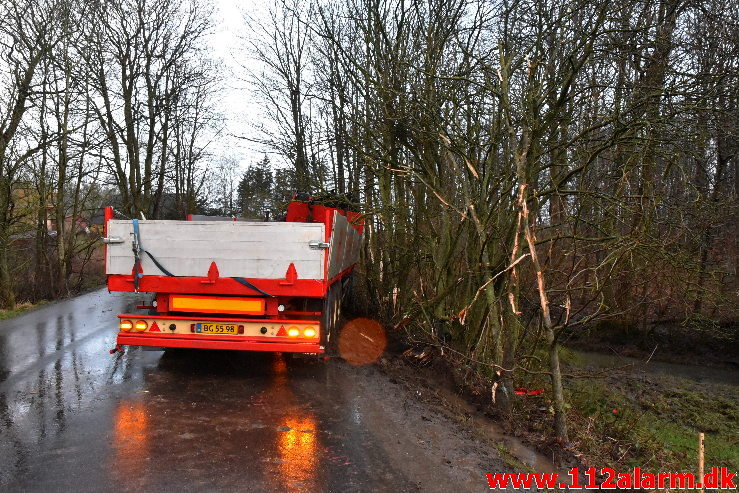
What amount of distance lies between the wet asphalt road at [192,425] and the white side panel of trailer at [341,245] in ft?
4.71

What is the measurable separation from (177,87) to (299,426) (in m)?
19.2

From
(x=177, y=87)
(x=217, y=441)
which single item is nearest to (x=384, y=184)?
(x=217, y=441)

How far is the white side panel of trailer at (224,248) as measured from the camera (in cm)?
632

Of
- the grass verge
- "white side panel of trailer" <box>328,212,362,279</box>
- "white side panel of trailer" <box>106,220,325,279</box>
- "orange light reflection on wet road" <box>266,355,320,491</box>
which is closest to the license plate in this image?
"white side panel of trailer" <box>106,220,325,279</box>

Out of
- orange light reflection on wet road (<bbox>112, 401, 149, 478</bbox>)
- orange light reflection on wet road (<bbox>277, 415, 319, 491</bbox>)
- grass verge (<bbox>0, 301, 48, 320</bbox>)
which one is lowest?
orange light reflection on wet road (<bbox>277, 415, 319, 491</bbox>)

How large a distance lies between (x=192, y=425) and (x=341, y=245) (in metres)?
3.89

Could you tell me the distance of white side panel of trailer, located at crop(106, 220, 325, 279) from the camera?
6324 mm

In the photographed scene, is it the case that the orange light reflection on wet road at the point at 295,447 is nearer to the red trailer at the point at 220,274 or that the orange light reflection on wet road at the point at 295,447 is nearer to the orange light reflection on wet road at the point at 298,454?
the orange light reflection on wet road at the point at 298,454

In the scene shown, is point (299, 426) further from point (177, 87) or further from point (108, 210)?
point (177, 87)

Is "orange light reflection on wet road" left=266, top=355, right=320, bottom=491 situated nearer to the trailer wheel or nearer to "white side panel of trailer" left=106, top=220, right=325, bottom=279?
the trailer wheel

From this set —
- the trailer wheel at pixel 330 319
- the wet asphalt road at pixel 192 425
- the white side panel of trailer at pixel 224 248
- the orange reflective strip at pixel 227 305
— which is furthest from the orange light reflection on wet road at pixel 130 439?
the trailer wheel at pixel 330 319

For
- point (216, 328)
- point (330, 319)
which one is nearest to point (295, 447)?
point (216, 328)

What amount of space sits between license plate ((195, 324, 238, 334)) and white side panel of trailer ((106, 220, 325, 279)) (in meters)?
0.60

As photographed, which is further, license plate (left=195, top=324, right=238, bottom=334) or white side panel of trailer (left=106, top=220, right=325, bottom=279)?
license plate (left=195, top=324, right=238, bottom=334)
